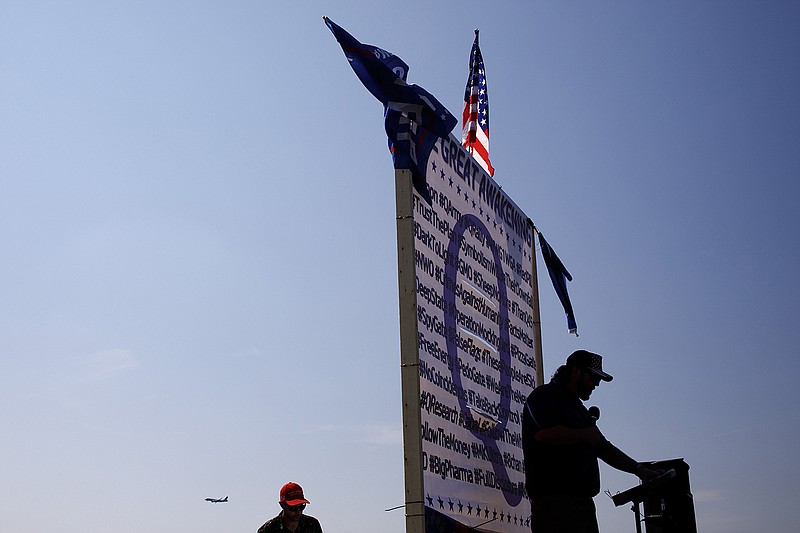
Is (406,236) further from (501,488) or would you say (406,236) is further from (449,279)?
(501,488)

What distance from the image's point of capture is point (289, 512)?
6.49 metres

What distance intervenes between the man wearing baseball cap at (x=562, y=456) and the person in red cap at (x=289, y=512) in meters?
1.64

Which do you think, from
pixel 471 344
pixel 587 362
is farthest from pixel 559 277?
pixel 587 362

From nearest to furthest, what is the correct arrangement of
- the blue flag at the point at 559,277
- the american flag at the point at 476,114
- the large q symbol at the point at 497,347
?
the large q symbol at the point at 497,347
the american flag at the point at 476,114
the blue flag at the point at 559,277

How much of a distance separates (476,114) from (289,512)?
533cm

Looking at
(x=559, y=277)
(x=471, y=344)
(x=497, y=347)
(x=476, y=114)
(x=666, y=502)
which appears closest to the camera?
Result: (x=666, y=502)

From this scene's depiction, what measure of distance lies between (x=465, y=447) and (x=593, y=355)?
4.25ft

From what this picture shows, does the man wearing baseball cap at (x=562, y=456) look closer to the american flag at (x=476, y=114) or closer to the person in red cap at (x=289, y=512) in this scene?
the person in red cap at (x=289, y=512)

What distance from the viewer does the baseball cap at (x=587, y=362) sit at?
244 inches

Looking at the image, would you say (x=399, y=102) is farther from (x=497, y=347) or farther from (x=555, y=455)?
(x=497, y=347)

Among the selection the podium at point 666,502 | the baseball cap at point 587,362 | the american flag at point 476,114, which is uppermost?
the american flag at point 476,114

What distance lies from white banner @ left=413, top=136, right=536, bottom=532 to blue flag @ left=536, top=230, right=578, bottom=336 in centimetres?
123

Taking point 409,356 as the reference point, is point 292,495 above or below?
below

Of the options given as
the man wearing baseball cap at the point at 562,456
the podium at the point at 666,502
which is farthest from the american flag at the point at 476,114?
the podium at the point at 666,502
